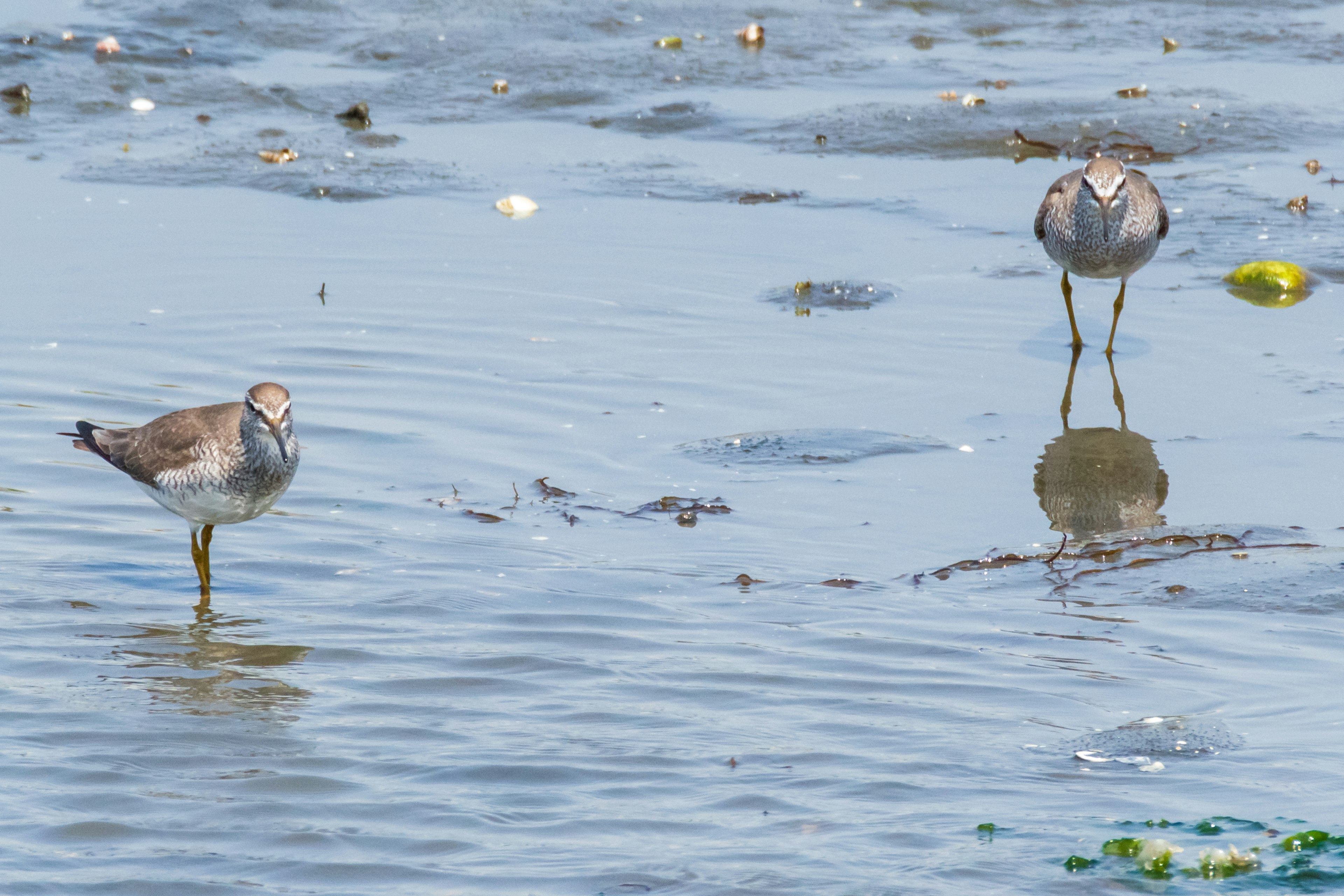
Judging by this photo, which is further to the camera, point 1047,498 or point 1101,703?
point 1047,498

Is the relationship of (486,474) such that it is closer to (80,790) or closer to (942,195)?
(80,790)

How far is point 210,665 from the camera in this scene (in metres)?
6.44

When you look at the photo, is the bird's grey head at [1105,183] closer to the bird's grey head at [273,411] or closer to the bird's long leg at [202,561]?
the bird's grey head at [273,411]

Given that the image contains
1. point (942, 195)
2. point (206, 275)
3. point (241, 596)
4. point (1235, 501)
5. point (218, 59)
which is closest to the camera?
point (241, 596)

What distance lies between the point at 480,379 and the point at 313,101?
8.53 m

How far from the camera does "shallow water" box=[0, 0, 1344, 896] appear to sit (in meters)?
4.96

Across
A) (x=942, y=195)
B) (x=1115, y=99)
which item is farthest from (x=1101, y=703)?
(x=1115, y=99)

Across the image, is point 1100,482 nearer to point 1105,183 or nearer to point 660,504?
point 660,504

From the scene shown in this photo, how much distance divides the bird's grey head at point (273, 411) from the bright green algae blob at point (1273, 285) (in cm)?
745

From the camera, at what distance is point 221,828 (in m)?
4.95

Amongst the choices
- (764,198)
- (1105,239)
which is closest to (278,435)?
(1105,239)

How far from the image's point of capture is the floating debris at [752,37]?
19516 mm

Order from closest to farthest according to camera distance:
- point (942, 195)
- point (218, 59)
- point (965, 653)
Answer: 1. point (965, 653)
2. point (942, 195)
3. point (218, 59)

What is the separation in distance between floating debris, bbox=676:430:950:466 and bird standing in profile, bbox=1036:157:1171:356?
2.58 m
